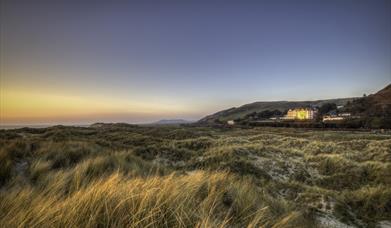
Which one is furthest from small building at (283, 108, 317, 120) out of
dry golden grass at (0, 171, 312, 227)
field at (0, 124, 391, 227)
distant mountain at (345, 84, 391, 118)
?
dry golden grass at (0, 171, 312, 227)

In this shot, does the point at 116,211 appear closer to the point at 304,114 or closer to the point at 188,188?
the point at 188,188

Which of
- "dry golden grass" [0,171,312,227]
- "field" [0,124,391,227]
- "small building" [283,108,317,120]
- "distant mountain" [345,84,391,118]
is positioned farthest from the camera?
"small building" [283,108,317,120]

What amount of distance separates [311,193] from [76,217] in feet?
23.2

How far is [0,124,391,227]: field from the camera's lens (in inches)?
75.0

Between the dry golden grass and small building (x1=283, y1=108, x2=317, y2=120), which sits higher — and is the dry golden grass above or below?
above

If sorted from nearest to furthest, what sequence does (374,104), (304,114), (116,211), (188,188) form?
(116,211), (188,188), (374,104), (304,114)

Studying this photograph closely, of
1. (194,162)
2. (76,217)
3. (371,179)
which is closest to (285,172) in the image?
(371,179)

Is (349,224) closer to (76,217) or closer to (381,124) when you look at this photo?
(76,217)

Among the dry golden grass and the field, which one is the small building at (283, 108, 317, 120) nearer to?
the field

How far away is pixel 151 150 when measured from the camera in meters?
13.7

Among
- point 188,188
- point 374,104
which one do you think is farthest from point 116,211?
point 374,104

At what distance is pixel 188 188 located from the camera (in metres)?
2.80

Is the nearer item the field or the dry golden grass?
the dry golden grass

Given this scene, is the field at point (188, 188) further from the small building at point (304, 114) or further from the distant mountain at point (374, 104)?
the small building at point (304, 114)
